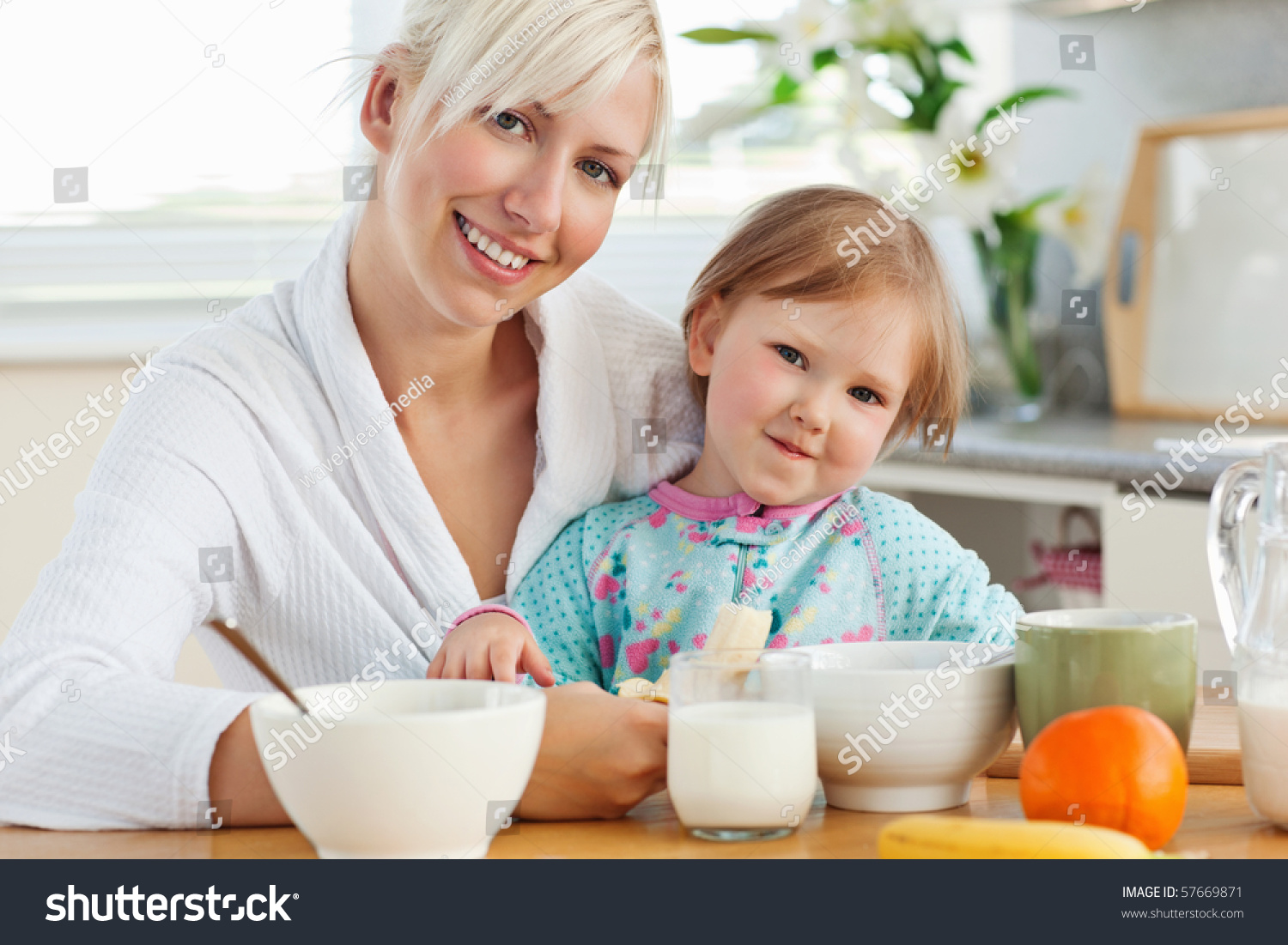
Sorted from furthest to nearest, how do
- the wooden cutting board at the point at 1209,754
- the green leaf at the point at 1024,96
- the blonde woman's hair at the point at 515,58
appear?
the green leaf at the point at 1024,96 → the blonde woman's hair at the point at 515,58 → the wooden cutting board at the point at 1209,754

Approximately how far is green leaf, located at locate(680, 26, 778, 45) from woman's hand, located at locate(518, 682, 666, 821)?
2227 millimetres

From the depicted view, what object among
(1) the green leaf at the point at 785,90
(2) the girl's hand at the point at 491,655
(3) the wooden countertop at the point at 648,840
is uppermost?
(1) the green leaf at the point at 785,90

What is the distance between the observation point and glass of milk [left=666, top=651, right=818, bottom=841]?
689 millimetres

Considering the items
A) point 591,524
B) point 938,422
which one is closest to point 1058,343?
point 938,422

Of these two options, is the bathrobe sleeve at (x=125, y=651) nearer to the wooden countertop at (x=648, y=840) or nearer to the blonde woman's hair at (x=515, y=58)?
the wooden countertop at (x=648, y=840)

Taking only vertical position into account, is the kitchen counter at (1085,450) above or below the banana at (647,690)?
above

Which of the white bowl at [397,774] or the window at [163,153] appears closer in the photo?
the white bowl at [397,774]

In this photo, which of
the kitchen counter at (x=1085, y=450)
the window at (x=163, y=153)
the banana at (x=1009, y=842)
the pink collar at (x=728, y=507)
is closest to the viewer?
the banana at (x=1009, y=842)

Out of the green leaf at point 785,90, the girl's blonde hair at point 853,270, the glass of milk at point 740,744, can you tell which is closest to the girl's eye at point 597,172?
the girl's blonde hair at point 853,270

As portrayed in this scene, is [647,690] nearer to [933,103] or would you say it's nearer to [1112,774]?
[1112,774]

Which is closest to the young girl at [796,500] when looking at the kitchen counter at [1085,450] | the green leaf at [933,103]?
the kitchen counter at [1085,450]

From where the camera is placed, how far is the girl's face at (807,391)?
1102 millimetres

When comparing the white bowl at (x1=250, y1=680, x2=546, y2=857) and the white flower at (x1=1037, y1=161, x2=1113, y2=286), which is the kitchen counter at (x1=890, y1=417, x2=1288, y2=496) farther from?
the white bowl at (x1=250, y1=680, x2=546, y2=857)

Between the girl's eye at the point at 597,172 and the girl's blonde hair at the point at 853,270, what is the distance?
0.14 m
